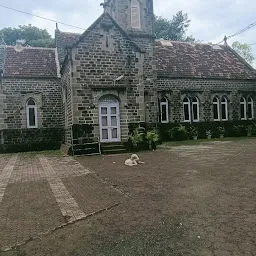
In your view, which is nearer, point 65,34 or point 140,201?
point 140,201

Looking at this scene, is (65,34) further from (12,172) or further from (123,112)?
(12,172)

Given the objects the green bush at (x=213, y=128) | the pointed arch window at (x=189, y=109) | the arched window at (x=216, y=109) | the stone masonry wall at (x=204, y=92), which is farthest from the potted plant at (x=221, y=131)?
the pointed arch window at (x=189, y=109)

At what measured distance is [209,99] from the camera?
25.3m

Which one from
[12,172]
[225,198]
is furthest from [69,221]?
[12,172]

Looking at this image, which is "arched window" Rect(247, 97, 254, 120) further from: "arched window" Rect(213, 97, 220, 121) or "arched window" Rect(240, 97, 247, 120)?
"arched window" Rect(213, 97, 220, 121)

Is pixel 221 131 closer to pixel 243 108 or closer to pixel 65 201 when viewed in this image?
pixel 243 108

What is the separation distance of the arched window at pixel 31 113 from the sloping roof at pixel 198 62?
10.8 m

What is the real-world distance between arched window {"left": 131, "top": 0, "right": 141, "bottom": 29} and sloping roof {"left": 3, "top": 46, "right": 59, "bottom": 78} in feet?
23.5

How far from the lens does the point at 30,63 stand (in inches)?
852

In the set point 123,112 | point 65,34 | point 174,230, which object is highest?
point 65,34

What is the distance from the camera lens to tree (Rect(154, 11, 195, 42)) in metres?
40.4

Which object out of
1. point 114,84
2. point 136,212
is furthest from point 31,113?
point 136,212

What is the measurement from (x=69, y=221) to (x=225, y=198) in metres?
3.47

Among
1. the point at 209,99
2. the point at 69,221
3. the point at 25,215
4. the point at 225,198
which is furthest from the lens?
the point at 209,99
